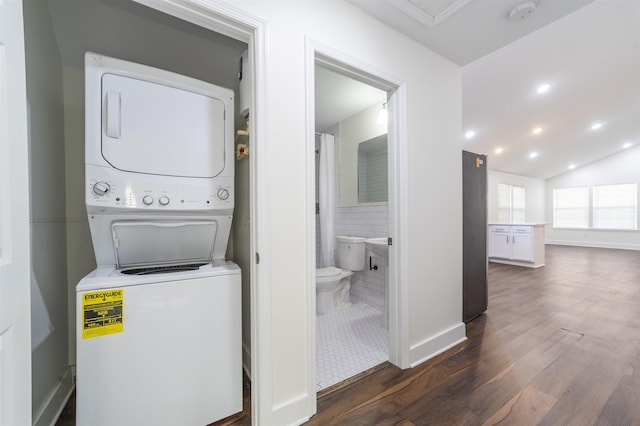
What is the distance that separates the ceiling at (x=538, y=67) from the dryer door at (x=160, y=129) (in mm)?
1133

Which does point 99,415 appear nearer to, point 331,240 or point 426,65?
point 331,240

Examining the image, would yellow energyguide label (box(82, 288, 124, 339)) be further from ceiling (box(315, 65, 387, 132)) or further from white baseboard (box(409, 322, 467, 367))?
ceiling (box(315, 65, 387, 132))

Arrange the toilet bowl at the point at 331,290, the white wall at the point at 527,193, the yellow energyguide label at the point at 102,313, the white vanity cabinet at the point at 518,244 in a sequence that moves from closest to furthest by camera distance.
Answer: the yellow energyguide label at the point at 102,313
the toilet bowl at the point at 331,290
the white vanity cabinet at the point at 518,244
the white wall at the point at 527,193

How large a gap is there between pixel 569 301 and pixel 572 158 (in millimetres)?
7129

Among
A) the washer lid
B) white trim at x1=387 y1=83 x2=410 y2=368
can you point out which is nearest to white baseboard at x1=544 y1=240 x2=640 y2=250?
white trim at x1=387 y1=83 x2=410 y2=368

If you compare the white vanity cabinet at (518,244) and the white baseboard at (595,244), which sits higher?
the white vanity cabinet at (518,244)

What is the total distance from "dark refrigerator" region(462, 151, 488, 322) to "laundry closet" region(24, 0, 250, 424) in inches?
79.5

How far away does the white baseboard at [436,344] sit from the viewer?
5.95 ft

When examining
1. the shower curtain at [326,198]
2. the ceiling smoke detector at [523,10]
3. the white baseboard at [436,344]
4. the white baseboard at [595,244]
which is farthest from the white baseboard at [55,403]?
the white baseboard at [595,244]

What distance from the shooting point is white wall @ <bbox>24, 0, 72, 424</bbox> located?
1.18m

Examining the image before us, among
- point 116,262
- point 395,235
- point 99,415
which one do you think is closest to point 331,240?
point 395,235

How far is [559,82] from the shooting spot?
12.2 feet

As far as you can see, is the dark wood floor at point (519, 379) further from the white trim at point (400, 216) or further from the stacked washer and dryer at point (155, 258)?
the stacked washer and dryer at point (155, 258)

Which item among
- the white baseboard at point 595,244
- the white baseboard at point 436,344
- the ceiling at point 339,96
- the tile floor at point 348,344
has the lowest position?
the white baseboard at point 595,244
